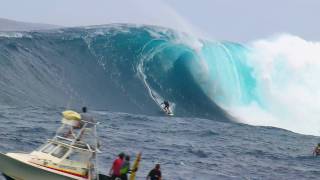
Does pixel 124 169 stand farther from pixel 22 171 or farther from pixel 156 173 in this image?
pixel 22 171

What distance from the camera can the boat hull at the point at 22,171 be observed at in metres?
19.4

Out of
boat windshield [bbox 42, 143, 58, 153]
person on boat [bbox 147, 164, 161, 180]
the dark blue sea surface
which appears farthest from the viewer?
the dark blue sea surface

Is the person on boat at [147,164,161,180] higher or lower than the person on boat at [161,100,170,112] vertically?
lower

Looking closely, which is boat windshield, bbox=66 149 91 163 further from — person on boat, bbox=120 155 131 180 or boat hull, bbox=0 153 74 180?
person on boat, bbox=120 155 131 180

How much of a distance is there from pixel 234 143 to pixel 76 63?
14.6m

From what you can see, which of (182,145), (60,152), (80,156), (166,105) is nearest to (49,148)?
(60,152)

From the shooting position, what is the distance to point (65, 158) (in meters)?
19.9

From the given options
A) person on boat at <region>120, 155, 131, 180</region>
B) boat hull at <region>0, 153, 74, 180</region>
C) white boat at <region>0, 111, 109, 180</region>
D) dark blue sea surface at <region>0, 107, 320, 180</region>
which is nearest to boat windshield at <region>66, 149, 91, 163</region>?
white boat at <region>0, 111, 109, 180</region>

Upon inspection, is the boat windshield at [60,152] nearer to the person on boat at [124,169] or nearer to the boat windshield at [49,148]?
the boat windshield at [49,148]

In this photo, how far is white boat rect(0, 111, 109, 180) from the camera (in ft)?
63.8

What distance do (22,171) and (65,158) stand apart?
124 centimetres

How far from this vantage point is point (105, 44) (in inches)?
1965

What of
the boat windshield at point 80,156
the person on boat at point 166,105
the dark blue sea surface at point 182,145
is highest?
the person on boat at point 166,105

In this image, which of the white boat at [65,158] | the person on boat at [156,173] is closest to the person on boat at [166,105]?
the person on boat at [156,173]
